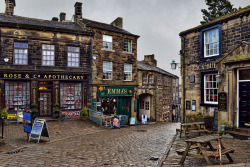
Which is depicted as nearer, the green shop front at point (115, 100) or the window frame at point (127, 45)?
the green shop front at point (115, 100)

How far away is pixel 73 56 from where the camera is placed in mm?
18734

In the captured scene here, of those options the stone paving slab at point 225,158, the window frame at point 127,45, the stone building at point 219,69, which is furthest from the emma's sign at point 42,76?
the stone paving slab at point 225,158

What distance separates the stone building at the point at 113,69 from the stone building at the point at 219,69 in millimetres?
8308

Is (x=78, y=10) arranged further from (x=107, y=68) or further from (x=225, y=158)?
(x=225, y=158)

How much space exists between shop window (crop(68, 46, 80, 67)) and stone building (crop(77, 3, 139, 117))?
5.09 ft

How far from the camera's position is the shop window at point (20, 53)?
16.6 meters

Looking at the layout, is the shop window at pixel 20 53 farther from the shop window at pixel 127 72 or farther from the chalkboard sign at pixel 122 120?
the shop window at pixel 127 72

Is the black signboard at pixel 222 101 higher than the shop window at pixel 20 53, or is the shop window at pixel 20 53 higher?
the shop window at pixel 20 53

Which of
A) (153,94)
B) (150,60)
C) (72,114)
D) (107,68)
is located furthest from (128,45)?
(150,60)

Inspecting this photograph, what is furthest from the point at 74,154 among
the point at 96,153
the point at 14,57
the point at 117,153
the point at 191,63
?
the point at 14,57

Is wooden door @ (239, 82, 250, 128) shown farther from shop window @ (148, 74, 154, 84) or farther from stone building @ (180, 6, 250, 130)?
shop window @ (148, 74, 154, 84)

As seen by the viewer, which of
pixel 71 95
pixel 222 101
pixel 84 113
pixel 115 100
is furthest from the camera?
pixel 115 100

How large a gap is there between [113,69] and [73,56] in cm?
439

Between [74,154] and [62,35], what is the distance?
13.0 m
